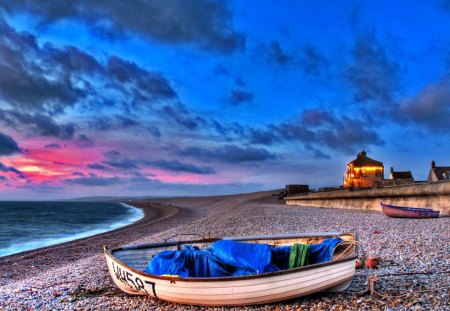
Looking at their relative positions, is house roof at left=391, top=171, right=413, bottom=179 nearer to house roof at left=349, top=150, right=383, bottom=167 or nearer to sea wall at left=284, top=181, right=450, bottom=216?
house roof at left=349, top=150, right=383, bottom=167

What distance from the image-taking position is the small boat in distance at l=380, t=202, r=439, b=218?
21.3 m

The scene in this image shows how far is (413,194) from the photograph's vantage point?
25.5m

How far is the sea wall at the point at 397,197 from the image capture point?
73.5 feet

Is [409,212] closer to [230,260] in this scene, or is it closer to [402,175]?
[230,260]

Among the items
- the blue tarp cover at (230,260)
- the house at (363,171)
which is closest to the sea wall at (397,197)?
the blue tarp cover at (230,260)

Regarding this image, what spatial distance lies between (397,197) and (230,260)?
22.5 m

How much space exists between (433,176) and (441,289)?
57.2 m

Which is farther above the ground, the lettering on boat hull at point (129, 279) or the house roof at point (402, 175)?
the house roof at point (402, 175)

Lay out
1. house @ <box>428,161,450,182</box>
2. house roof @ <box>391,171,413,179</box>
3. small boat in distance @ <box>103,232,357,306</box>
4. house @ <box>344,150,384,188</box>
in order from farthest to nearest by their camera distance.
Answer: house roof @ <box>391,171,413,179</box> < house @ <box>344,150,384,188</box> < house @ <box>428,161,450,182</box> < small boat in distance @ <box>103,232,357,306</box>

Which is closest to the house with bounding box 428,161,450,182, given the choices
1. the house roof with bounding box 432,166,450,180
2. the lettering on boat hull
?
the house roof with bounding box 432,166,450,180

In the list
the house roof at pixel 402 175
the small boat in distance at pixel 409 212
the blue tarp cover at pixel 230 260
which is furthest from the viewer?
the house roof at pixel 402 175

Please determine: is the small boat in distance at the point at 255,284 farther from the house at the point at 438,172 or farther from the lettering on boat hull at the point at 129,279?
the house at the point at 438,172

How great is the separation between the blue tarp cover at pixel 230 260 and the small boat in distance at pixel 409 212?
1541 centimetres

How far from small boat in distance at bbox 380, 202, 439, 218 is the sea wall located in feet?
4.39
